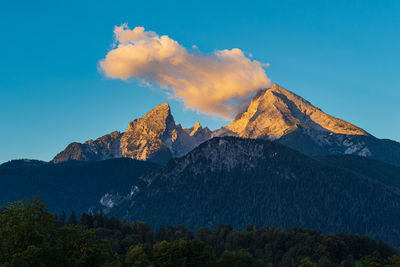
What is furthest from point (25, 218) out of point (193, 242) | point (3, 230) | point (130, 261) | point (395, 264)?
point (395, 264)

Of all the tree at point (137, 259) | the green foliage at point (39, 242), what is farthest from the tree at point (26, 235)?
the tree at point (137, 259)

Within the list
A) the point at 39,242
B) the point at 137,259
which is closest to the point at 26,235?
the point at 39,242

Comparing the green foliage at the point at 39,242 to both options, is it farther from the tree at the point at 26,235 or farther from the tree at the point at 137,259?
the tree at the point at 137,259

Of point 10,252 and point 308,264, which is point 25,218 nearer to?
point 10,252

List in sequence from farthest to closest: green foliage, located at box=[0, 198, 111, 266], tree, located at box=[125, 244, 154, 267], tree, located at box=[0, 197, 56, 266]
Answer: tree, located at box=[125, 244, 154, 267] < green foliage, located at box=[0, 198, 111, 266] < tree, located at box=[0, 197, 56, 266]

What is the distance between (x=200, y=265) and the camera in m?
184

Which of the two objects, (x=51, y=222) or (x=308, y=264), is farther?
(x=308, y=264)

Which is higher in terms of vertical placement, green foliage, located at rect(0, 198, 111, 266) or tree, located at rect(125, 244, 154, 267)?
green foliage, located at rect(0, 198, 111, 266)

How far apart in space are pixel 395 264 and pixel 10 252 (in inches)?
4482

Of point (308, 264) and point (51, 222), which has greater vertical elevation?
point (51, 222)

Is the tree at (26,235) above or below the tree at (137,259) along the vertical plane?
above

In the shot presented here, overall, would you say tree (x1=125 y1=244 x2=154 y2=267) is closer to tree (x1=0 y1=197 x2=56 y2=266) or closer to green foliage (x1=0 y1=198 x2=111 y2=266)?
green foliage (x1=0 y1=198 x2=111 y2=266)

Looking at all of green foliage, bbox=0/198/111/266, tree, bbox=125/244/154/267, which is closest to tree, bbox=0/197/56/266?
green foliage, bbox=0/198/111/266

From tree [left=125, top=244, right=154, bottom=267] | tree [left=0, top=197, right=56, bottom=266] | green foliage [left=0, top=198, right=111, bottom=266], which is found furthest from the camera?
tree [left=125, top=244, right=154, bottom=267]
